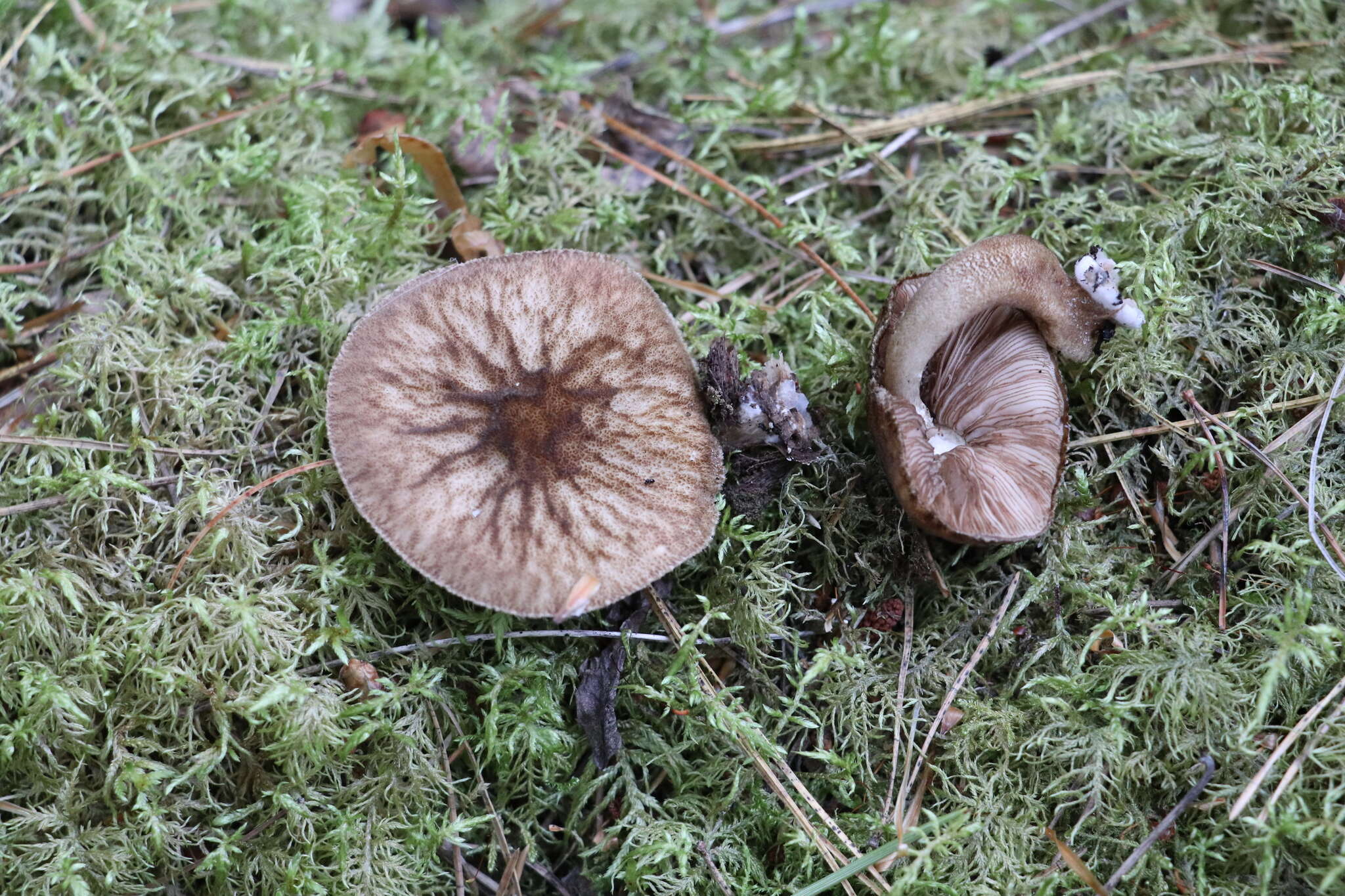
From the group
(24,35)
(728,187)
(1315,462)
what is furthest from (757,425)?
(24,35)

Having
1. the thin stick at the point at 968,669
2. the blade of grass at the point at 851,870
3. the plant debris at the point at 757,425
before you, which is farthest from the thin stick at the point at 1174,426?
the blade of grass at the point at 851,870

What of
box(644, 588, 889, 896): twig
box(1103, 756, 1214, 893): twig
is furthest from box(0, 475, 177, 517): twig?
box(1103, 756, 1214, 893): twig

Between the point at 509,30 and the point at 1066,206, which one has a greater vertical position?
the point at 509,30

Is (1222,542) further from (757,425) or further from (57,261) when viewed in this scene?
(57,261)

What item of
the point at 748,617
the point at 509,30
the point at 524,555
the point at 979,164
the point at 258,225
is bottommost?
the point at 748,617

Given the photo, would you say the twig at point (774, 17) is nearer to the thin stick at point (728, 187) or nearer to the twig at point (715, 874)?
the thin stick at point (728, 187)

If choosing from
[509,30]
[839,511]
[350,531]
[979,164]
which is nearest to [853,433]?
[839,511]

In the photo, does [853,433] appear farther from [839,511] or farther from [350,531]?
[350,531]
